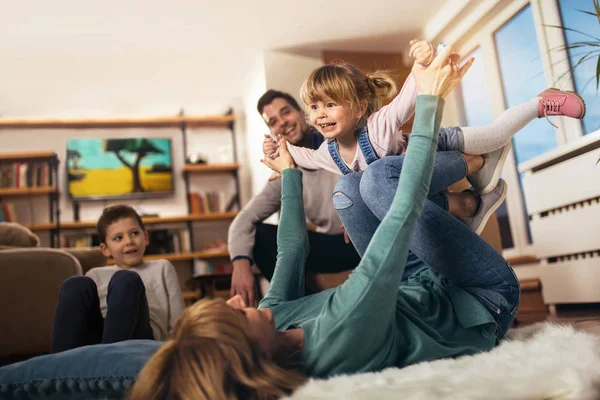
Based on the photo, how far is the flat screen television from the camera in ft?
17.1

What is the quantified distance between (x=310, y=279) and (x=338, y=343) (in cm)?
126

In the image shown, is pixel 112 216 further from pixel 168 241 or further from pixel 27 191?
pixel 27 191

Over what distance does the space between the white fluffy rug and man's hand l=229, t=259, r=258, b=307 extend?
3.66 ft

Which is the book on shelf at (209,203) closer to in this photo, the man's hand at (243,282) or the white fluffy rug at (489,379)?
the man's hand at (243,282)

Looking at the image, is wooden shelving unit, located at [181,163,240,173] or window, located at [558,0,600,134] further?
wooden shelving unit, located at [181,163,240,173]

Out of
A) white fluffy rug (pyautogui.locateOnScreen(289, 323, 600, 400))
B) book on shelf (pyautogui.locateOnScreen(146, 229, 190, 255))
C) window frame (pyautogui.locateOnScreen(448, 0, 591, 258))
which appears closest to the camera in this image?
white fluffy rug (pyautogui.locateOnScreen(289, 323, 600, 400))

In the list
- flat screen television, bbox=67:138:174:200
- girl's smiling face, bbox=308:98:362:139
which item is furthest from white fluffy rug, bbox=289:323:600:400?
flat screen television, bbox=67:138:174:200

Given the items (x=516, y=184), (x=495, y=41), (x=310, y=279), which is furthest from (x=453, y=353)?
(x=495, y=41)

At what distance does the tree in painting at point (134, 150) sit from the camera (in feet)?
17.4

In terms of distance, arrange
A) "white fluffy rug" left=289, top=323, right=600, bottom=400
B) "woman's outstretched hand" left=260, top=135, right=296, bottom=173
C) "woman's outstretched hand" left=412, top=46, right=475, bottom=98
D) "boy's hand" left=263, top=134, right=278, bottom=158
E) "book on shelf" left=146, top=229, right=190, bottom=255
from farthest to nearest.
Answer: "book on shelf" left=146, top=229, right=190, bottom=255 < "boy's hand" left=263, top=134, right=278, bottom=158 < "woman's outstretched hand" left=260, top=135, right=296, bottom=173 < "woman's outstretched hand" left=412, top=46, right=475, bottom=98 < "white fluffy rug" left=289, top=323, right=600, bottom=400

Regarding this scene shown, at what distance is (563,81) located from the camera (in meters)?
3.15

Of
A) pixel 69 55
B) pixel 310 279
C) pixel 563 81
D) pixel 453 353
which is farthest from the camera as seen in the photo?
pixel 69 55

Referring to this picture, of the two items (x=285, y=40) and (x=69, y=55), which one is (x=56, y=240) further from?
(x=285, y=40)

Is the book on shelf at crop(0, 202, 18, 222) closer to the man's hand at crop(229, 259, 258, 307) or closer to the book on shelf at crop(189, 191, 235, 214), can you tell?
the book on shelf at crop(189, 191, 235, 214)
